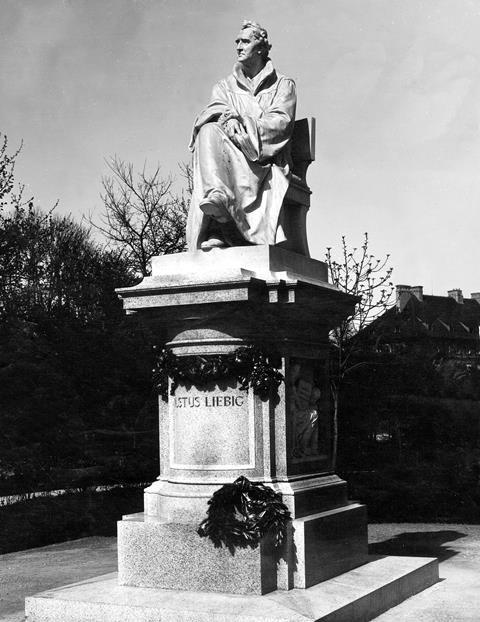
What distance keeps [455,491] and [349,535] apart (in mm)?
11766

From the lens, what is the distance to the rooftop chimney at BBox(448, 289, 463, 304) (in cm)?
6492

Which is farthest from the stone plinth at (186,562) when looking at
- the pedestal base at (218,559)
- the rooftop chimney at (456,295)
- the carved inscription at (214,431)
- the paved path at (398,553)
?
the rooftop chimney at (456,295)

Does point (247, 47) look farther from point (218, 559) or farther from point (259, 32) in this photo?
point (218, 559)

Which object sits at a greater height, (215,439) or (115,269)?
(115,269)

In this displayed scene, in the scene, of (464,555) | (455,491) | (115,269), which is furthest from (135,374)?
(464,555)

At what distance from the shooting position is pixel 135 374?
18781 mm

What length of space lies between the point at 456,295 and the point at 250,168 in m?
61.4

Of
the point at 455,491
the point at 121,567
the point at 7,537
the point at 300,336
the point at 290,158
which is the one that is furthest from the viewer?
the point at 455,491

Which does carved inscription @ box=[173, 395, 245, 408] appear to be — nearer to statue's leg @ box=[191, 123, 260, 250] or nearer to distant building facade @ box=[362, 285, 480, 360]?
statue's leg @ box=[191, 123, 260, 250]

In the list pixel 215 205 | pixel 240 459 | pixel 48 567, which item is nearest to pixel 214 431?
pixel 240 459

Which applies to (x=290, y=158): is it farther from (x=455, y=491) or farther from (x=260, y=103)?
(x=455, y=491)

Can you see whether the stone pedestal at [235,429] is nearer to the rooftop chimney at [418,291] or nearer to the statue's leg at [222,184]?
the statue's leg at [222,184]

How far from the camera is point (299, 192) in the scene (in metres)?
8.91

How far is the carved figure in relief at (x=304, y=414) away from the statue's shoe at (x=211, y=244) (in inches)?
50.2
